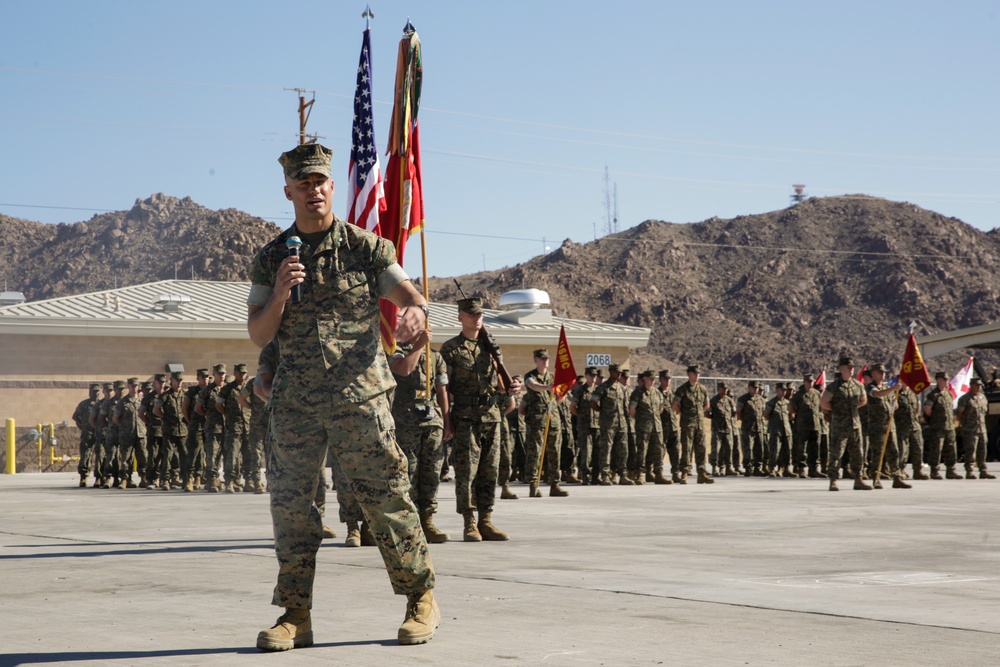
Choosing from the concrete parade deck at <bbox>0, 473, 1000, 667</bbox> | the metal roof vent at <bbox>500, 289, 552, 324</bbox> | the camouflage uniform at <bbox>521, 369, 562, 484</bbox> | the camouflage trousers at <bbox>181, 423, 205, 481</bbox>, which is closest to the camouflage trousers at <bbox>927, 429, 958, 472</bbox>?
the camouflage uniform at <bbox>521, 369, 562, 484</bbox>

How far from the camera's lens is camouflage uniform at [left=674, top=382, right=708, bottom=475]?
2241 centimetres

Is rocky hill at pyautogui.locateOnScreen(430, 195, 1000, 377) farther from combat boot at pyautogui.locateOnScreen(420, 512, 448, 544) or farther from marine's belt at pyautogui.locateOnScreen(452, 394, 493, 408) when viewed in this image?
combat boot at pyautogui.locateOnScreen(420, 512, 448, 544)

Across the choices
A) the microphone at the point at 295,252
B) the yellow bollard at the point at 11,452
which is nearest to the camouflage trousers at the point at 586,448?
the yellow bollard at the point at 11,452

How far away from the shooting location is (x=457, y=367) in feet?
35.0

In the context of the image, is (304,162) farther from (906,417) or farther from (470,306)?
(906,417)

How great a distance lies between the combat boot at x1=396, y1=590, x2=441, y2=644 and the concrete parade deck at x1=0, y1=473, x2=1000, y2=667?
7cm

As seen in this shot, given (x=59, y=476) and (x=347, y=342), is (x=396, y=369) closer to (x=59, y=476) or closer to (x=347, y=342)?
(x=347, y=342)

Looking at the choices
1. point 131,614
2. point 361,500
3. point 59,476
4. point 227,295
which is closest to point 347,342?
point 361,500

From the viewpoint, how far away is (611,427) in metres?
21.2

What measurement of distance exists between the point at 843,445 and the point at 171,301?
18.6 m

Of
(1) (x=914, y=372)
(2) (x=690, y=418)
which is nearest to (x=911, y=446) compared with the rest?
(1) (x=914, y=372)

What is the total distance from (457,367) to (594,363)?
22.7 m

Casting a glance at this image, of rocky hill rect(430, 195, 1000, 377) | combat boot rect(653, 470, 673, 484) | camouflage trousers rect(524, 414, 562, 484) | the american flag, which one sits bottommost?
combat boot rect(653, 470, 673, 484)

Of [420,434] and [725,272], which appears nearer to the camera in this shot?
[420,434]
